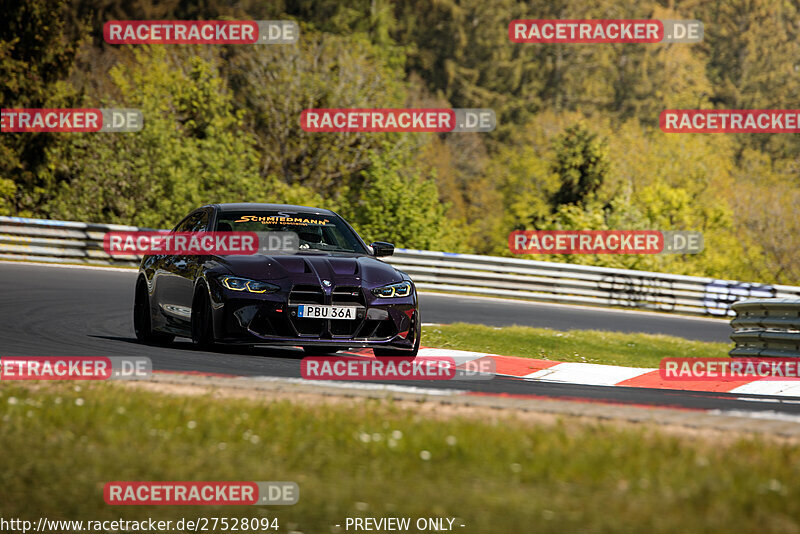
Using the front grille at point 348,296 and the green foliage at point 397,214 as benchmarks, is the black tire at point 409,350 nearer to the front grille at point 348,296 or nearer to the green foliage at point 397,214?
the front grille at point 348,296

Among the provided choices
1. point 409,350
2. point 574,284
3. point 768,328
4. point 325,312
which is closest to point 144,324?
point 325,312

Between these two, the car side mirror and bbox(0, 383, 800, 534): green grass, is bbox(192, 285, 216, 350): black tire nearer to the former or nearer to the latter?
the car side mirror

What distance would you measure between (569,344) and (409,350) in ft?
16.2

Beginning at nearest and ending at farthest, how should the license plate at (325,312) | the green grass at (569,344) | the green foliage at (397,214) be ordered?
the license plate at (325,312) < the green grass at (569,344) < the green foliage at (397,214)

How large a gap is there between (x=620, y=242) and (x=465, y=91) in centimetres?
3667

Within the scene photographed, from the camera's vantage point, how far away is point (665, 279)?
25328 mm

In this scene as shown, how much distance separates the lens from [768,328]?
13.2 meters

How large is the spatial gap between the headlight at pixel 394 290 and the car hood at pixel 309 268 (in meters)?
0.05

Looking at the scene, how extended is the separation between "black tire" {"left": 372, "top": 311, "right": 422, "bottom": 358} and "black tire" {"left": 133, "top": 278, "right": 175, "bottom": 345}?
2.26m

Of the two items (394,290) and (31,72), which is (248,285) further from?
(31,72)

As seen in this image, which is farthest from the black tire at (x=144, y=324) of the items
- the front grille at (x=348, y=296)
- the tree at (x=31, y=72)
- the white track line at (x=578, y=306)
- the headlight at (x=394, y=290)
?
the tree at (x=31, y=72)

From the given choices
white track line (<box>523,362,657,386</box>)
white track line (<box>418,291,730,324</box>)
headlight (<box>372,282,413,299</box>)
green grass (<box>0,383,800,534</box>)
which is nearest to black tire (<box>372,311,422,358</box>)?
headlight (<box>372,282,413,299</box>)

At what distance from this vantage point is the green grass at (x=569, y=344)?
45.4 ft

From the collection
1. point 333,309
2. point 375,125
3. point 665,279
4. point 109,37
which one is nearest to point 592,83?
point 109,37
